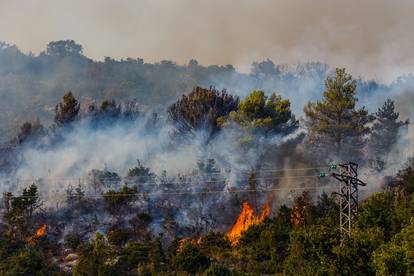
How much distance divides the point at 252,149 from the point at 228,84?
6864cm

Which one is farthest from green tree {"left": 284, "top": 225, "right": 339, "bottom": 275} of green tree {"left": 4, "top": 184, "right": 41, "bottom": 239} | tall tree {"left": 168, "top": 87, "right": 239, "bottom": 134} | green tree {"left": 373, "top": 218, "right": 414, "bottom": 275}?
tall tree {"left": 168, "top": 87, "right": 239, "bottom": 134}

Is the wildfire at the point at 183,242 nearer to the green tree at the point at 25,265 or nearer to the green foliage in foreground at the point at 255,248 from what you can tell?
the green foliage in foreground at the point at 255,248

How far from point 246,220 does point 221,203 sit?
4.04m

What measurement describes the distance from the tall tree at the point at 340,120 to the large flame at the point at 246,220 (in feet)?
37.8

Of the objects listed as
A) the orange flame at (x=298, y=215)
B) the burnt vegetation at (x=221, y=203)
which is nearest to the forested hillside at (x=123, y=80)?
the burnt vegetation at (x=221, y=203)

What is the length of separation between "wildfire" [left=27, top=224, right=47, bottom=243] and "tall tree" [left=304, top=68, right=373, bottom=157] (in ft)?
97.1

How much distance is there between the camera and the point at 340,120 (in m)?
60.1

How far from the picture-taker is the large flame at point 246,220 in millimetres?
49431

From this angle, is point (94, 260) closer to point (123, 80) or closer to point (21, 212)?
point (21, 212)

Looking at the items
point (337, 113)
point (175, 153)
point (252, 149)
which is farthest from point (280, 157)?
point (175, 153)

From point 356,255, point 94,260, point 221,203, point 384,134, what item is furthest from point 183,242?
point 384,134

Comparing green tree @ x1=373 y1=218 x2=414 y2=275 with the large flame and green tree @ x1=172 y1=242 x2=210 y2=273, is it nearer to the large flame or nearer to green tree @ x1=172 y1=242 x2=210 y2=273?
green tree @ x1=172 y1=242 x2=210 y2=273

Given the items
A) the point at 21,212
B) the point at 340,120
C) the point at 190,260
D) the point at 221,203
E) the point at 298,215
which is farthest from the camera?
the point at 340,120

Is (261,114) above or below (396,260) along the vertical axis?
above
